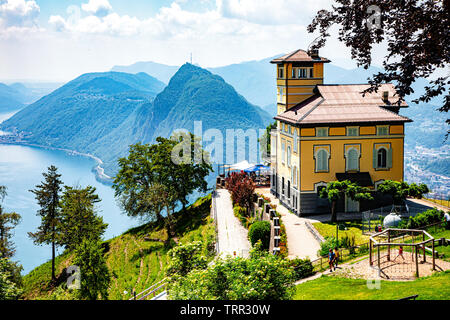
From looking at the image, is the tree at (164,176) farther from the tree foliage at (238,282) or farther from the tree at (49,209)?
the tree foliage at (238,282)

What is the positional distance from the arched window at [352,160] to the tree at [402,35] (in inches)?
909

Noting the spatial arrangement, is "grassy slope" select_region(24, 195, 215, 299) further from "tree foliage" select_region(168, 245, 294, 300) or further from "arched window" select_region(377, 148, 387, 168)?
"tree foliage" select_region(168, 245, 294, 300)

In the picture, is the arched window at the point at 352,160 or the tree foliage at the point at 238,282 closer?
the tree foliage at the point at 238,282

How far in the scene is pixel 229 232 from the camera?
36.7 meters

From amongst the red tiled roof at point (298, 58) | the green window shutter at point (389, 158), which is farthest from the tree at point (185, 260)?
the red tiled roof at point (298, 58)

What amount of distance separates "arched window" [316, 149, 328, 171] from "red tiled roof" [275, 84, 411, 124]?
256 cm

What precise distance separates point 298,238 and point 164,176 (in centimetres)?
2466

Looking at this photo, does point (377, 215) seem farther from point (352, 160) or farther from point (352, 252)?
point (352, 252)

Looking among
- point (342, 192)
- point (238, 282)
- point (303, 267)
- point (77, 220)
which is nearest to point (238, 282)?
point (238, 282)

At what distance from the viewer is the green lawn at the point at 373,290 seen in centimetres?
1661

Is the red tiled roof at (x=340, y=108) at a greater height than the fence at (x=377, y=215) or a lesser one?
greater

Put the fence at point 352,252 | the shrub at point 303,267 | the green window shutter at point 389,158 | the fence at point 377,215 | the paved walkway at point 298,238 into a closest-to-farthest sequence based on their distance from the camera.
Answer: the shrub at point 303,267 → the fence at point 352,252 → the paved walkway at point 298,238 → the fence at point 377,215 → the green window shutter at point 389,158

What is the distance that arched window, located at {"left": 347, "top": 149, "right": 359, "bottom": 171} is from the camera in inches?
1471
